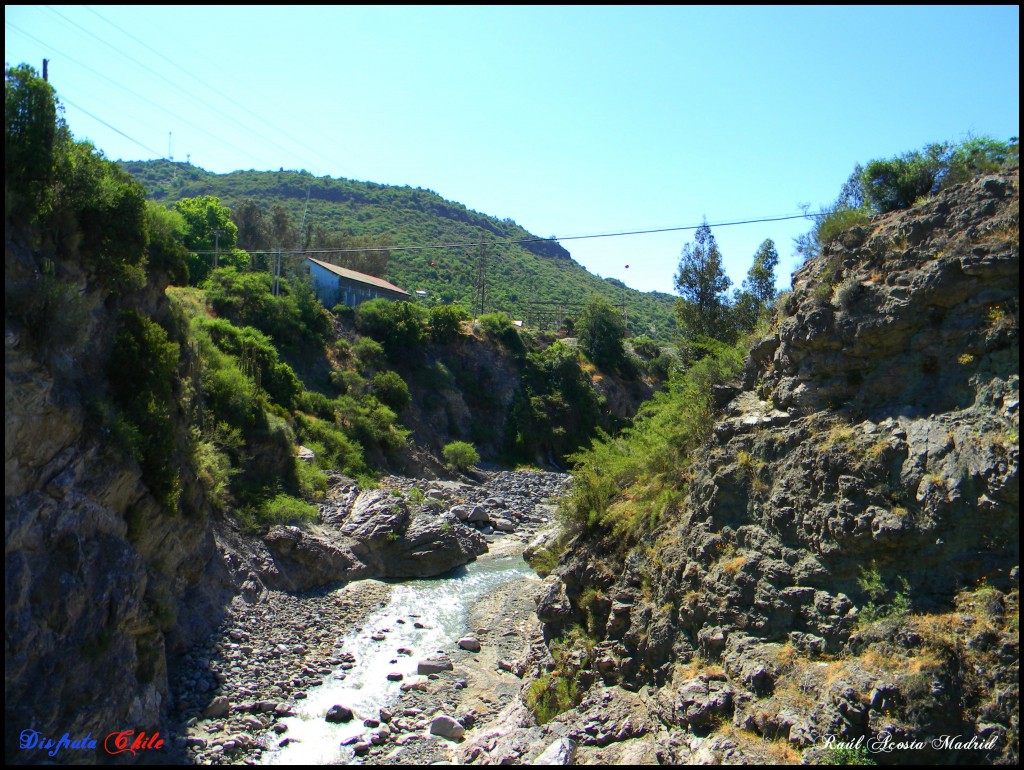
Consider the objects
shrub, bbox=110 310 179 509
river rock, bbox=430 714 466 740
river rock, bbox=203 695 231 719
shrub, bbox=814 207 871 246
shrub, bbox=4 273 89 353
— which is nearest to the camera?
shrub, bbox=4 273 89 353

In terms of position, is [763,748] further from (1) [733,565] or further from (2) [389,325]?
(2) [389,325]

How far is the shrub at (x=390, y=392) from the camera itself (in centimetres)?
4119

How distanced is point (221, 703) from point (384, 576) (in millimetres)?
9875

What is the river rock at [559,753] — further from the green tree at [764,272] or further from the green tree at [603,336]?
the green tree at [603,336]

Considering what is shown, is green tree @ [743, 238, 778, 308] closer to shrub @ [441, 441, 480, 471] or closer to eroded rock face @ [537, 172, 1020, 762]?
eroded rock face @ [537, 172, 1020, 762]

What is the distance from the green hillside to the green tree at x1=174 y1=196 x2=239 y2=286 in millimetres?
24469

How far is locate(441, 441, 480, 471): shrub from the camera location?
Answer: 130ft

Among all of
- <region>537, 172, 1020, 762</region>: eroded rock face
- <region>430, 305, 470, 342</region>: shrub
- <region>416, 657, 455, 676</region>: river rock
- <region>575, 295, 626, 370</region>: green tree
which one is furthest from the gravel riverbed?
<region>575, 295, 626, 370</region>: green tree

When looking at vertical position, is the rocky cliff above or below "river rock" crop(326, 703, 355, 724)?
above

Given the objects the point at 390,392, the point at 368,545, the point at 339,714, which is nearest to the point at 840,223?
the point at 339,714

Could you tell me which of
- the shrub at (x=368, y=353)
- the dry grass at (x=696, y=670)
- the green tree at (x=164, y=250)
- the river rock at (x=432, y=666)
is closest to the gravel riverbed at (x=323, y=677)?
the river rock at (x=432, y=666)

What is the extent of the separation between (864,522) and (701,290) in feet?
58.1

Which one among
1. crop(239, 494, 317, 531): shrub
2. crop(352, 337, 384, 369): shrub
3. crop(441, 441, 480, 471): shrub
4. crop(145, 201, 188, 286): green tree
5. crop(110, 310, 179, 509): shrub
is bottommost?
crop(239, 494, 317, 531): shrub

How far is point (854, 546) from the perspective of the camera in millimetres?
8789
